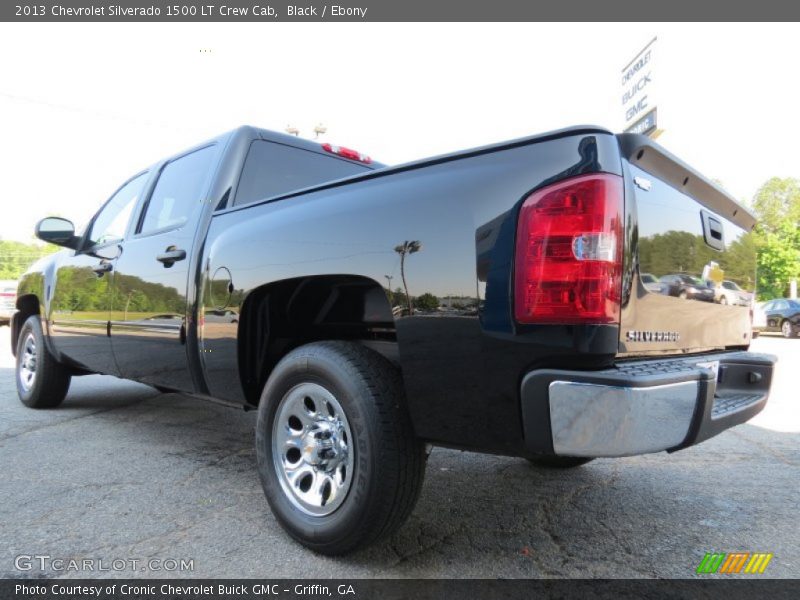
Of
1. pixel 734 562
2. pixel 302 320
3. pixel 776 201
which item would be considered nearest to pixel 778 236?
pixel 776 201

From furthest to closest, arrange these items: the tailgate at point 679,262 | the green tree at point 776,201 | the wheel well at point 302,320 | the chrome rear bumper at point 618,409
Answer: the green tree at point 776,201
the wheel well at point 302,320
the tailgate at point 679,262
the chrome rear bumper at point 618,409

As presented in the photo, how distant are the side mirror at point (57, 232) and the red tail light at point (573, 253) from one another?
13.3 ft

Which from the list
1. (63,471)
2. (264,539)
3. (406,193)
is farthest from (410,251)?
(63,471)

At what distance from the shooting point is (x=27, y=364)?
17.0 feet

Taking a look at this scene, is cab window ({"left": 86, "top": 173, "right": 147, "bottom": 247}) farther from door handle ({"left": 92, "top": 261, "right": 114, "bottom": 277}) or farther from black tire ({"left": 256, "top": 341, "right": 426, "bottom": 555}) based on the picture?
black tire ({"left": 256, "top": 341, "right": 426, "bottom": 555})

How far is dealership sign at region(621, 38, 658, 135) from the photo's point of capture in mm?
13503

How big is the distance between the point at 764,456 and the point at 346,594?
10.8 feet

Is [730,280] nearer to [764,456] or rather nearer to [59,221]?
[764,456]

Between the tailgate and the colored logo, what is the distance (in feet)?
2.86

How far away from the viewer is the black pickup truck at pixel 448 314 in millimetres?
1723

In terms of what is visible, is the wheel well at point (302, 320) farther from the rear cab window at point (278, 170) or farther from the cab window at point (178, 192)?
the cab window at point (178, 192)

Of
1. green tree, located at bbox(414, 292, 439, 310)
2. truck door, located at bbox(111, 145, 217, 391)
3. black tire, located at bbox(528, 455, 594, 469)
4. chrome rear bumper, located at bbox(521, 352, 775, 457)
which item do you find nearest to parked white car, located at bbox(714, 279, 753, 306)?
chrome rear bumper, located at bbox(521, 352, 775, 457)

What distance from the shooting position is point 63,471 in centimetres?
331

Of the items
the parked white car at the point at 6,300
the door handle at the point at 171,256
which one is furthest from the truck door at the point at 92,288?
the parked white car at the point at 6,300
